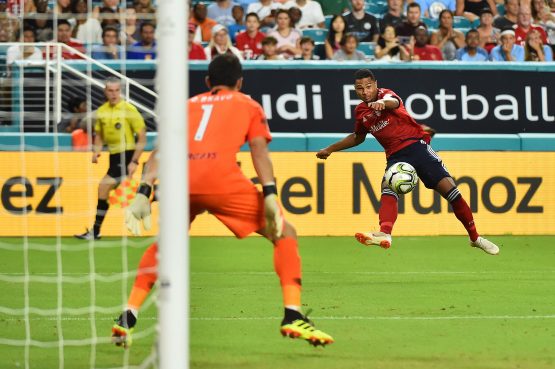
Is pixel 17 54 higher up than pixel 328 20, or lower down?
lower down

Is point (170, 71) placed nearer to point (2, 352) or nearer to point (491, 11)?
point (2, 352)

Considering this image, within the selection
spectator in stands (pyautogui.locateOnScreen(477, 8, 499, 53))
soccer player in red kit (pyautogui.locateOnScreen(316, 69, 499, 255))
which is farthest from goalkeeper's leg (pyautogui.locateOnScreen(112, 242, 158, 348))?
spectator in stands (pyautogui.locateOnScreen(477, 8, 499, 53))

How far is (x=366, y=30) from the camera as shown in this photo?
2067 cm

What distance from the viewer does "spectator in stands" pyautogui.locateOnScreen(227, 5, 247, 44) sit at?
20375mm

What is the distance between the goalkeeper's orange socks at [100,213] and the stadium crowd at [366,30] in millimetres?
2620

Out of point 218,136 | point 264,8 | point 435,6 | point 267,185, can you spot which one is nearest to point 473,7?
point 435,6

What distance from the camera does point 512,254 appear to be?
48.5 feet

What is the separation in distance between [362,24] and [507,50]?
2.45 m

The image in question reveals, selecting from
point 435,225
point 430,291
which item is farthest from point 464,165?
point 430,291

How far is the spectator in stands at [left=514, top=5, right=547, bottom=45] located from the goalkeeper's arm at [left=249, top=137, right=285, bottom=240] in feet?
46.4

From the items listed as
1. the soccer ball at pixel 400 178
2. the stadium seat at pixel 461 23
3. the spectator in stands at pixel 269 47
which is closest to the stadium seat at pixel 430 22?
the stadium seat at pixel 461 23

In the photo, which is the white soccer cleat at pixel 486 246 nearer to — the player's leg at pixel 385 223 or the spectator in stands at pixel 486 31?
the player's leg at pixel 385 223

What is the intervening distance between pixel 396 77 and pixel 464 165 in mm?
2415

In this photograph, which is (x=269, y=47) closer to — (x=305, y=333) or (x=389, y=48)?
(x=389, y=48)
